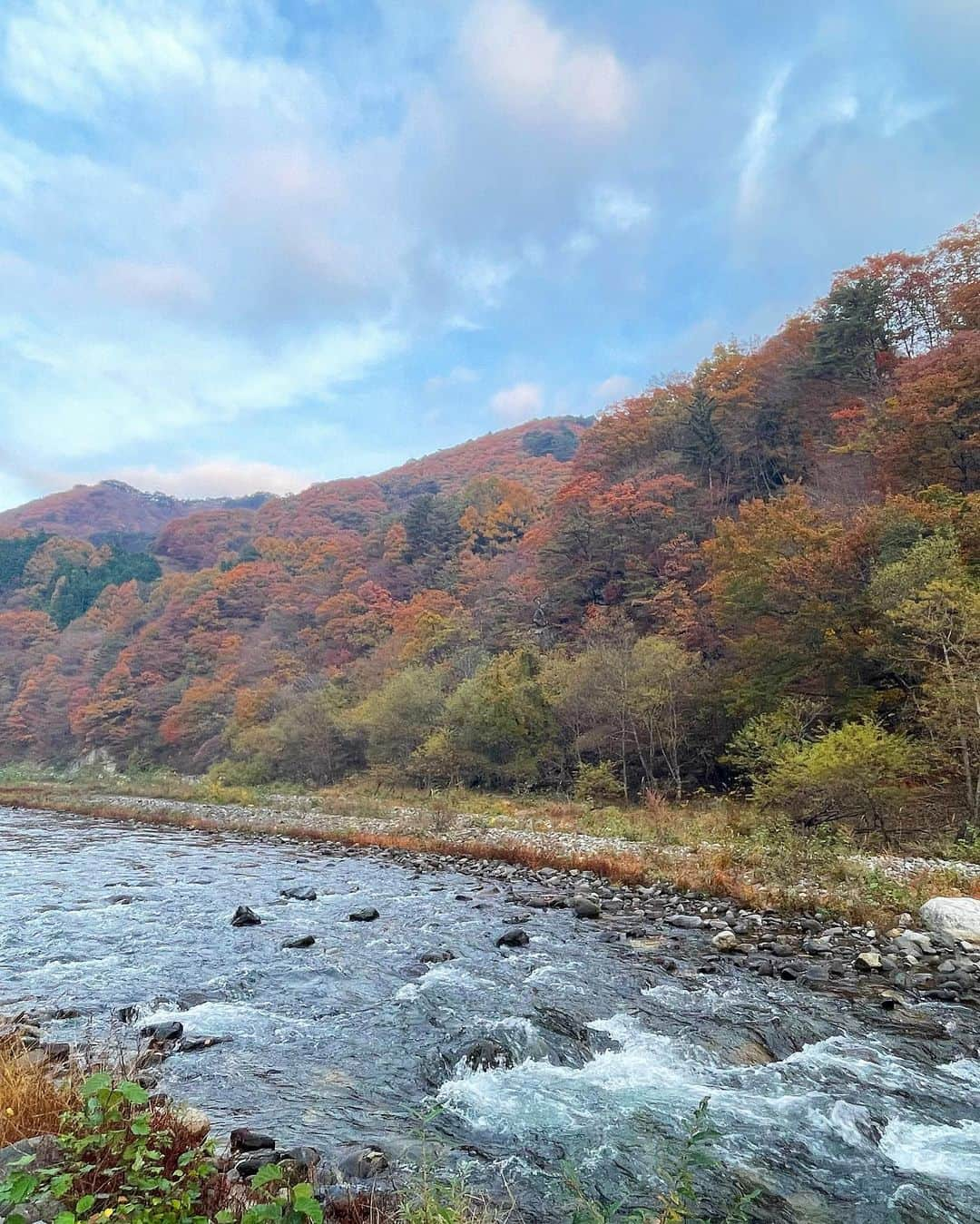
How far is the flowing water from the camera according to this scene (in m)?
4.96

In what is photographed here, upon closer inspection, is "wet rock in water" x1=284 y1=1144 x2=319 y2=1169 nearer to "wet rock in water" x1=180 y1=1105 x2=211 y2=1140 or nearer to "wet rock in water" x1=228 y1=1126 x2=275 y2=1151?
"wet rock in water" x1=228 y1=1126 x2=275 y2=1151

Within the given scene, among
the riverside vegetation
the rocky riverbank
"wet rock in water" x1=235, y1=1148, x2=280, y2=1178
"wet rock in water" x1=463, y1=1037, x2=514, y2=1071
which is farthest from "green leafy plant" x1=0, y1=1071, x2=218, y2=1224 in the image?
the rocky riverbank

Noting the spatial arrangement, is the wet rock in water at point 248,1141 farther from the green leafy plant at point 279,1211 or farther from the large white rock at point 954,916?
the large white rock at point 954,916

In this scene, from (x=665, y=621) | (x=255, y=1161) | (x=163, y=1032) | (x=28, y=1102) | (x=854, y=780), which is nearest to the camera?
(x=28, y=1102)

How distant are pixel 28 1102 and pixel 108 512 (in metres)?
167

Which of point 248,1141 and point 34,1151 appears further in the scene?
point 248,1141

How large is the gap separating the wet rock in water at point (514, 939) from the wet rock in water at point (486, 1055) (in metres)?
3.39

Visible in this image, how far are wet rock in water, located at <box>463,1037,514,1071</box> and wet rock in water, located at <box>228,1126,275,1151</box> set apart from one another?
2240 millimetres

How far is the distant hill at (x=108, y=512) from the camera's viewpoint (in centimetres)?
13288

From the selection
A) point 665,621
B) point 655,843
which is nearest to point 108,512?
point 665,621

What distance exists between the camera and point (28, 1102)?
4.14m

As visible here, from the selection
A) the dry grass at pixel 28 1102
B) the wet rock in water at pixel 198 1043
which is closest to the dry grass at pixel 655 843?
the wet rock in water at pixel 198 1043

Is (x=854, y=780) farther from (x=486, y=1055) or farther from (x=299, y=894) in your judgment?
(x=299, y=894)

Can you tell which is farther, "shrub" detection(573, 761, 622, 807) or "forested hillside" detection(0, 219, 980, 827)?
"shrub" detection(573, 761, 622, 807)
